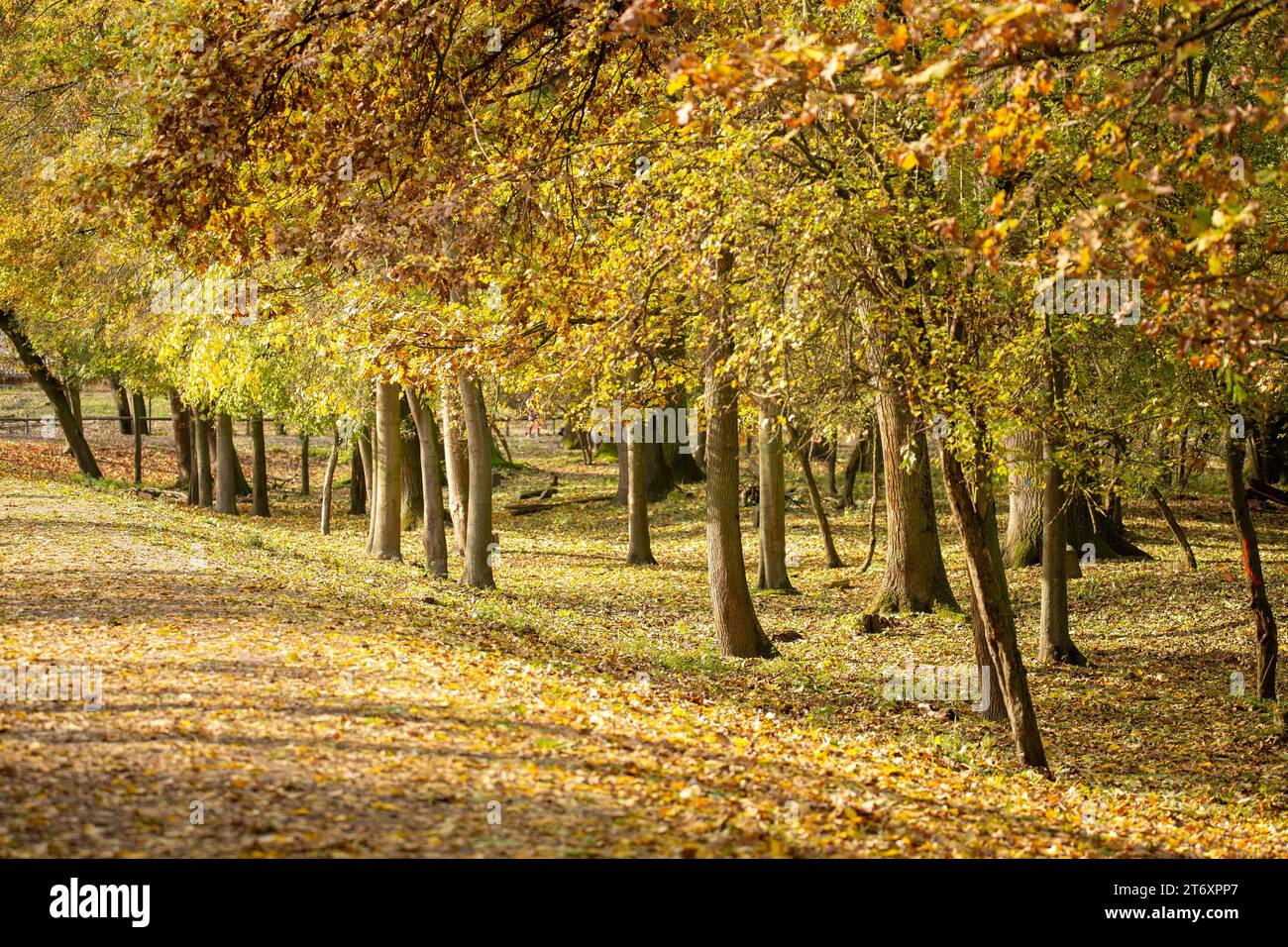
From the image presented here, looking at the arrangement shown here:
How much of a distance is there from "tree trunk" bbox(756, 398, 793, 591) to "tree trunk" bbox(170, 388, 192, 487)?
63.6 feet

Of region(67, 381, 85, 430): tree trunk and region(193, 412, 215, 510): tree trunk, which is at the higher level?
region(67, 381, 85, 430): tree trunk

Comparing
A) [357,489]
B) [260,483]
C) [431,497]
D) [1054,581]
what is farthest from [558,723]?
[357,489]

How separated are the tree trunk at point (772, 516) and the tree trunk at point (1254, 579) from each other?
7.48m

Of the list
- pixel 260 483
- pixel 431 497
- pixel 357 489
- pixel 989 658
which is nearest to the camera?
pixel 989 658

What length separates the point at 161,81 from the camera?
9.23 m

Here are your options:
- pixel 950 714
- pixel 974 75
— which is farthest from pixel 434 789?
pixel 950 714

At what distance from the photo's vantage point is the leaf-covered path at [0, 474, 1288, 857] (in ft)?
19.4

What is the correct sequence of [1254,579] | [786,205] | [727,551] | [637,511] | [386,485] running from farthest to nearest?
[637,511] → [386,485] → [727,551] → [1254,579] → [786,205]

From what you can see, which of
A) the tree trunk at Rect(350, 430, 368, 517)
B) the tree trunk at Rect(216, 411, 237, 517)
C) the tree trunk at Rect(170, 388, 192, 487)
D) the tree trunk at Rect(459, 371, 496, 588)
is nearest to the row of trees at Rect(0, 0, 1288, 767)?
the tree trunk at Rect(459, 371, 496, 588)

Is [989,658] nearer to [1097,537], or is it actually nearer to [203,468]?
[1097,537]

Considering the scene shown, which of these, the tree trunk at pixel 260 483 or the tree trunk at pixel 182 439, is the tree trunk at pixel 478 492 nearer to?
the tree trunk at pixel 260 483

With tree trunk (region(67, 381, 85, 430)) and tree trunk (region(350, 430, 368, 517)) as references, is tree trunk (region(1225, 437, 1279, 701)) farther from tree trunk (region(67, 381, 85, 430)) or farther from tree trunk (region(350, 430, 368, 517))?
tree trunk (region(67, 381, 85, 430))

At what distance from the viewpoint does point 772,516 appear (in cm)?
2033

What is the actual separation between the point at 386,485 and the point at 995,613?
1454 cm
